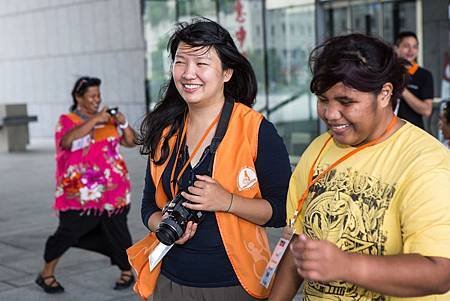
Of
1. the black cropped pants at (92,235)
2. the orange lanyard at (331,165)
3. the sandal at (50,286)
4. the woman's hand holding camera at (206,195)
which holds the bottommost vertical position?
the sandal at (50,286)

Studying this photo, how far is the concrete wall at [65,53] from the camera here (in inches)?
659

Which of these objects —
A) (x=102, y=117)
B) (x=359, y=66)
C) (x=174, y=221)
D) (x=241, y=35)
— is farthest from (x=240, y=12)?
(x=359, y=66)

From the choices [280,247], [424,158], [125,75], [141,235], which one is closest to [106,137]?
[141,235]

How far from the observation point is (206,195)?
2.56 metres

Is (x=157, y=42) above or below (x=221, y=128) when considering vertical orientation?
above

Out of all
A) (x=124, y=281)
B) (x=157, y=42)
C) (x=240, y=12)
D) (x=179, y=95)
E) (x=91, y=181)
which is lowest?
(x=124, y=281)

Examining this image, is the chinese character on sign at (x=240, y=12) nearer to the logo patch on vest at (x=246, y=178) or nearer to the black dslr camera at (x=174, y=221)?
the logo patch on vest at (x=246, y=178)

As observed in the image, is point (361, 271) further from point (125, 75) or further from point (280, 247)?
point (125, 75)

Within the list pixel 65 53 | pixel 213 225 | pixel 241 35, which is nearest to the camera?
pixel 213 225

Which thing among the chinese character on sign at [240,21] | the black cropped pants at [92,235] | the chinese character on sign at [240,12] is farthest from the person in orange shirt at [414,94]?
the chinese character on sign at [240,12]

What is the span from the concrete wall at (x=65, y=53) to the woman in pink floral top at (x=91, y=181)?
11101 millimetres

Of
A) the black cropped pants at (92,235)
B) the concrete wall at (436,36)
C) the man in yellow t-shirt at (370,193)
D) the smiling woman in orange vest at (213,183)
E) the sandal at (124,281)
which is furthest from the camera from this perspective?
the concrete wall at (436,36)

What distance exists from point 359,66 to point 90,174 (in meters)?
3.76

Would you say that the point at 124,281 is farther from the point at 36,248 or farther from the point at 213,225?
the point at 213,225
